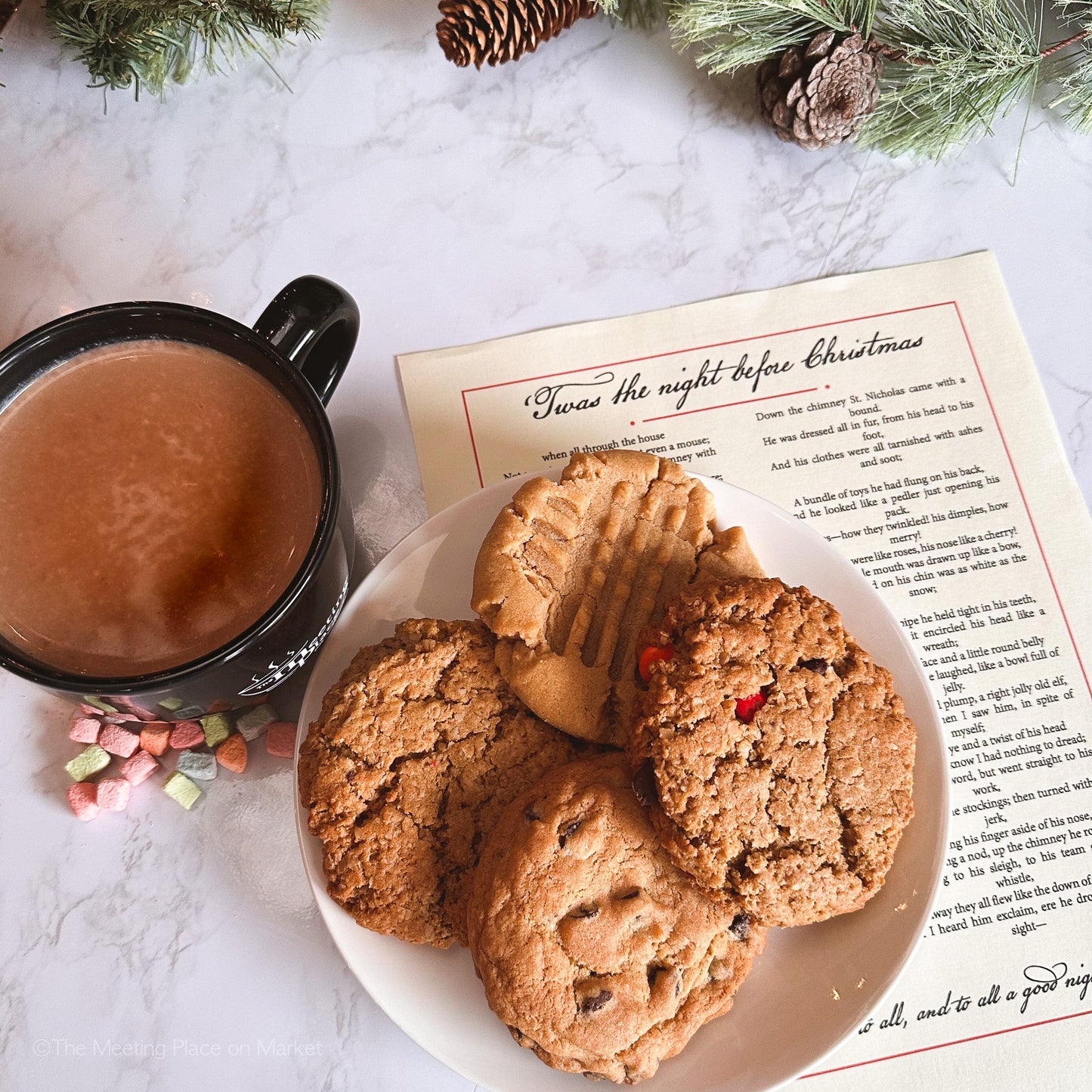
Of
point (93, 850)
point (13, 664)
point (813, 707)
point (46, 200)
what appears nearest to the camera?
point (13, 664)

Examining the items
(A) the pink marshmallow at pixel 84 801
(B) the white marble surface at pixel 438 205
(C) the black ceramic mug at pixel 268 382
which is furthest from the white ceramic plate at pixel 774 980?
(B) the white marble surface at pixel 438 205

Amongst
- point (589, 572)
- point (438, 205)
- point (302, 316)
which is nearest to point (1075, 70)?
point (438, 205)

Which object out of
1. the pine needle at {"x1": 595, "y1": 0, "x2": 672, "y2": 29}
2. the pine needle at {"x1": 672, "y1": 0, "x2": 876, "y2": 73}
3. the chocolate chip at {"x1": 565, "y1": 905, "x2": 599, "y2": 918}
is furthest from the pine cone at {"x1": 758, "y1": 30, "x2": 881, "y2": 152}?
the chocolate chip at {"x1": 565, "y1": 905, "x2": 599, "y2": 918}

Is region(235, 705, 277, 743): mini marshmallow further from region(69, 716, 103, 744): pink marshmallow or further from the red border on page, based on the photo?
the red border on page

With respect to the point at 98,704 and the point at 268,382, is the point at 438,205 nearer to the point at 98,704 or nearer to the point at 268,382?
the point at 268,382

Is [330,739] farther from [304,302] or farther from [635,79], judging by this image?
[635,79]

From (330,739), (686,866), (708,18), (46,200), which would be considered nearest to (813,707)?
(686,866)
